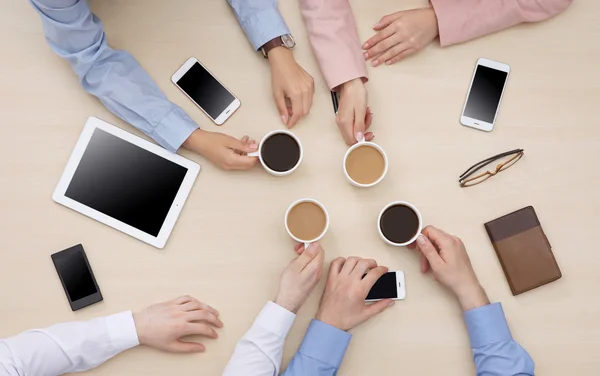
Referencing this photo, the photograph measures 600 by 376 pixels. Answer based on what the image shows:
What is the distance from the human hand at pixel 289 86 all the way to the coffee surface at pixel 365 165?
16cm

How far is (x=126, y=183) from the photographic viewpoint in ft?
4.17

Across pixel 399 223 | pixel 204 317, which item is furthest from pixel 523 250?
pixel 204 317

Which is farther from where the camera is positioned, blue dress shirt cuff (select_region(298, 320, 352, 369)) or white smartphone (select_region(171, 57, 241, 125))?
white smartphone (select_region(171, 57, 241, 125))

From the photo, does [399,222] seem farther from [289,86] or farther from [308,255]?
[289,86]

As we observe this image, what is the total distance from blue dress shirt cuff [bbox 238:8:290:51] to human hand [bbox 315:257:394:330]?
1.75 feet

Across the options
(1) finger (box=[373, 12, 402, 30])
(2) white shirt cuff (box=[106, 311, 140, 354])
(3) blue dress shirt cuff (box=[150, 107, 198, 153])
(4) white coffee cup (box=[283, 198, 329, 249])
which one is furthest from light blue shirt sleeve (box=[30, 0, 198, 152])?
(1) finger (box=[373, 12, 402, 30])

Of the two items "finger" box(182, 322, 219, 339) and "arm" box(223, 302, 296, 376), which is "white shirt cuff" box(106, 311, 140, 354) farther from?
"arm" box(223, 302, 296, 376)

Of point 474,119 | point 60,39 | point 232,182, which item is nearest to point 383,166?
point 474,119

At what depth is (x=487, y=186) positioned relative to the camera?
1.29 metres

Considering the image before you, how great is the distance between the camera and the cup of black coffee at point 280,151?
4.16 ft

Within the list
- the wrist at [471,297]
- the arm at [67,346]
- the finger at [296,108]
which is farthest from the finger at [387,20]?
the arm at [67,346]

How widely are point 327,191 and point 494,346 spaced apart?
49 centimetres

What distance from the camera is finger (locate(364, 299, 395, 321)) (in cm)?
124

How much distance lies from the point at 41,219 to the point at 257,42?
2.08 feet
